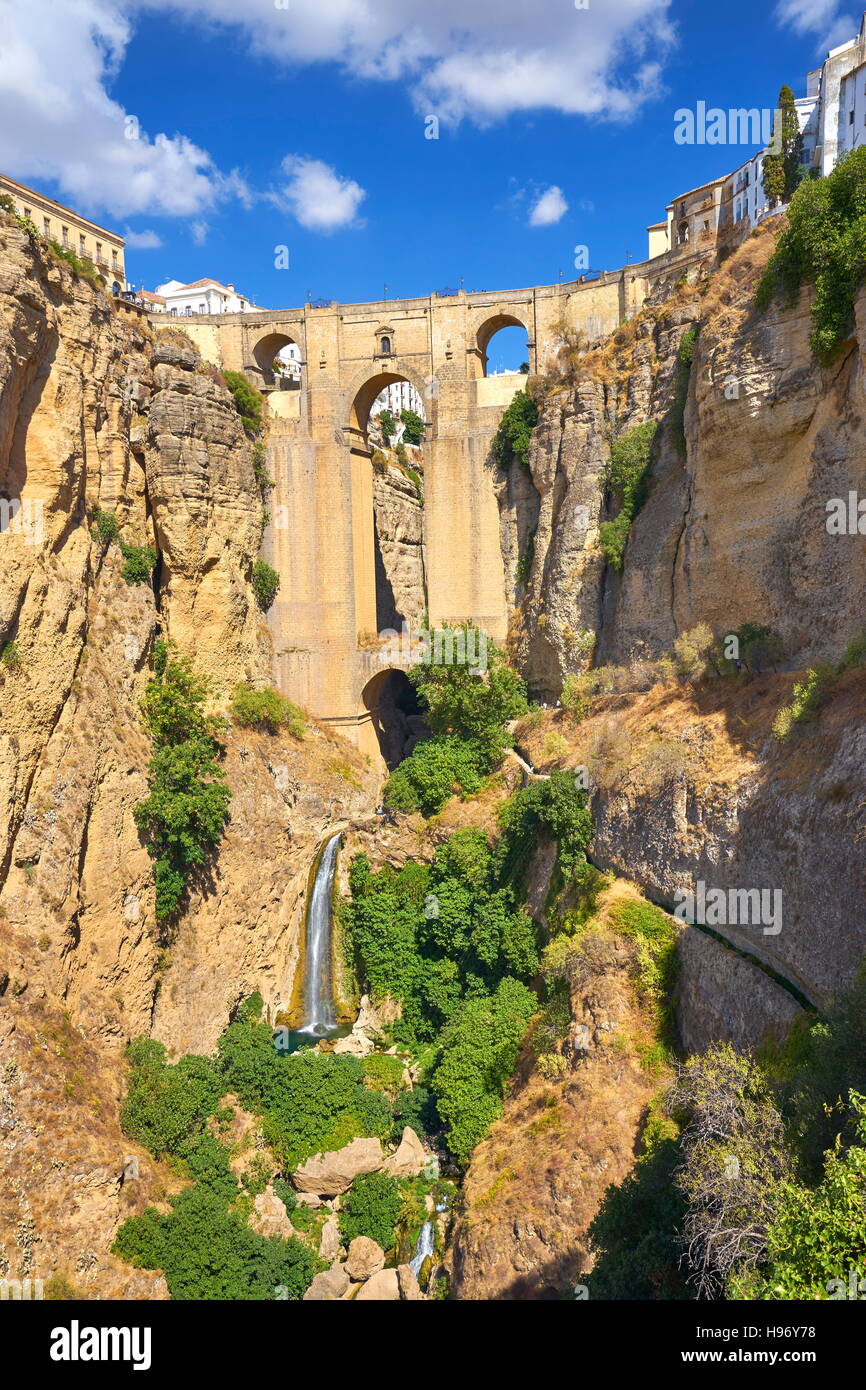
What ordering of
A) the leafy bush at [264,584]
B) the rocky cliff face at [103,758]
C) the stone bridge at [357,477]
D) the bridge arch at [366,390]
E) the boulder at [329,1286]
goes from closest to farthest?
the boulder at [329,1286] < the rocky cliff face at [103,758] < the leafy bush at [264,584] < the stone bridge at [357,477] < the bridge arch at [366,390]

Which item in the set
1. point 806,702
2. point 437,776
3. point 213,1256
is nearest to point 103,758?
point 437,776

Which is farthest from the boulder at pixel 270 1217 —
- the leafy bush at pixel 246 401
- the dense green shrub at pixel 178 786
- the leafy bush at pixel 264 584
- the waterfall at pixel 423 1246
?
the leafy bush at pixel 246 401

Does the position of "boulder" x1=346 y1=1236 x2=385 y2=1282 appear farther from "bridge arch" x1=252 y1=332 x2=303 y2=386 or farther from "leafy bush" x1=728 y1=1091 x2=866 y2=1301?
"bridge arch" x1=252 y1=332 x2=303 y2=386

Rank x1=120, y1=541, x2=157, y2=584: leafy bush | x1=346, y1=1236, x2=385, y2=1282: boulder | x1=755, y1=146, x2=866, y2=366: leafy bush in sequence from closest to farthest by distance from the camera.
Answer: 1. x1=755, y1=146, x2=866, y2=366: leafy bush
2. x1=346, y1=1236, x2=385, y2=1282: boulder
3. x1=120, y1=541, x2=157, y2=584: leafy bush

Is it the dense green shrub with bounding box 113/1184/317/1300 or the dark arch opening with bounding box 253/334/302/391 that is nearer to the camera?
the dense green shrub with bounding box 113/1184/317/1300

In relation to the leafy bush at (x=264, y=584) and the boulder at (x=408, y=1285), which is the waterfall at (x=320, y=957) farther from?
the leafy bush at (x=264, y=584)

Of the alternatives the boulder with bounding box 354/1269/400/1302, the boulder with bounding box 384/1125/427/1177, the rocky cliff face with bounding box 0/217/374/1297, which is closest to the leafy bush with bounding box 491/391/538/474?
the rocky cliff face with bounding box 0/217/374/1297
